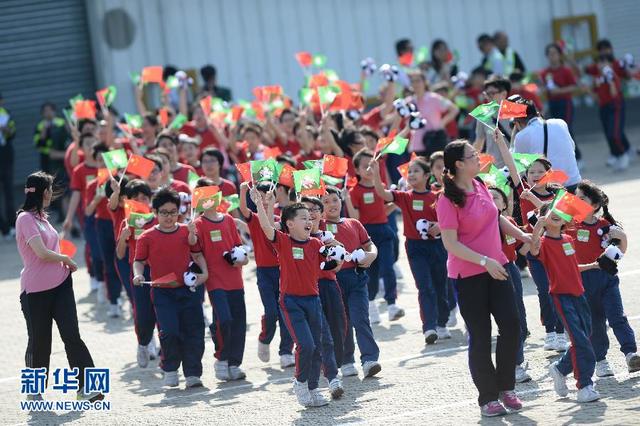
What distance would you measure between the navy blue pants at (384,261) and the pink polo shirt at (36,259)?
10.7 ft

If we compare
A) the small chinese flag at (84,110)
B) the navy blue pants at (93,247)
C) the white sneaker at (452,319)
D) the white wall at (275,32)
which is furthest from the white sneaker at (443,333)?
the white wall at (275,32)

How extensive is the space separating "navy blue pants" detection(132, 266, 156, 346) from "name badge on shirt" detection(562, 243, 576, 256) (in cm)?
387

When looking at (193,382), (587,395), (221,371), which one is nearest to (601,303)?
(587,395)

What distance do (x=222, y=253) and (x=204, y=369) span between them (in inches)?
47.9

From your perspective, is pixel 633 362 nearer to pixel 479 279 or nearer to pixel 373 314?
pixel 479 279

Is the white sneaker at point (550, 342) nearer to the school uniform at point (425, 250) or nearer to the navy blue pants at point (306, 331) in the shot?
the school uniform at point (425, 250)

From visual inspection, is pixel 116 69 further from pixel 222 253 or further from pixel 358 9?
pixel 222 253

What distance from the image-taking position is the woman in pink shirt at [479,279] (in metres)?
8.51

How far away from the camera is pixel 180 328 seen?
10750 mm

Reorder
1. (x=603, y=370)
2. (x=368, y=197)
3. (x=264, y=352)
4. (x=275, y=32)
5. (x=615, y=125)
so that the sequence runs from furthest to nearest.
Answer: (x=275, y=32) → (x=615, y=125) → (x=368, y=197) → (x=264, y=352) → (x=603, y=370)

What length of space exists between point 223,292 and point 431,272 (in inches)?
76.0

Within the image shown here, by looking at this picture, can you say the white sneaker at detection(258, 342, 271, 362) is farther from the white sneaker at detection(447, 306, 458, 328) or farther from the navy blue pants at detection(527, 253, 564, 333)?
the navy blue pants at detection(527, 253, 564, 333)

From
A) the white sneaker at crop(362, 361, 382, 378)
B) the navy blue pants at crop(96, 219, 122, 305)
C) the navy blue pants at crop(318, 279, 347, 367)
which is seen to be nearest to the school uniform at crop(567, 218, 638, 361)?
the white sneaker at crop(362, 361, 382, 378)

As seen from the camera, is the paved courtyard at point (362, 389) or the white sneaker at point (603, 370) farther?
the white sneaker at point (603, 370)
